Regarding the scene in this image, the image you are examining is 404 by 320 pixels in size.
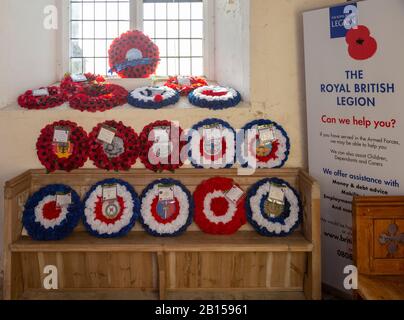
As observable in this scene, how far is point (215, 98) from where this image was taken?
283 centimetres

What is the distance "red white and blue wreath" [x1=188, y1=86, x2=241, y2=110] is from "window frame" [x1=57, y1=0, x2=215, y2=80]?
69cm

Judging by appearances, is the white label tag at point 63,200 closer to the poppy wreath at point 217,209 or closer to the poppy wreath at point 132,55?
the poppy wreath at point 217,209

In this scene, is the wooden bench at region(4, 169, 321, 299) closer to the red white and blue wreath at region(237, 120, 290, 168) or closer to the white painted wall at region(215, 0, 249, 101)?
the red white and blue wreath at region(237, 120, 290, 168)

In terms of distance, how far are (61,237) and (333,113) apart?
5.99 feet


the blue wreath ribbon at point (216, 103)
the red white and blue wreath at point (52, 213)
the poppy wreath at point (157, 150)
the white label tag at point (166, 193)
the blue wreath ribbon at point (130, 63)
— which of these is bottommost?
the red white and blue wreath at point (52, 213)

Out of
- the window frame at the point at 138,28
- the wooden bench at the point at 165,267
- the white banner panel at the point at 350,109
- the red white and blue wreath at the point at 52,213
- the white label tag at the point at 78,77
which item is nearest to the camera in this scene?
the white banner panel at the point at 350,109

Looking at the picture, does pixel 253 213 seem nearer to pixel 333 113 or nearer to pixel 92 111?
pixel 333 113

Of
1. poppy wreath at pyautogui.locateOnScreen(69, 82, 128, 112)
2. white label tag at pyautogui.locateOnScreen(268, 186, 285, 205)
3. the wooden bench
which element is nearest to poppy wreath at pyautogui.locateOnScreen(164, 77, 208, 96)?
poppy wreath at pyautogui.locateOnScreen(69, 82, 128, 112)

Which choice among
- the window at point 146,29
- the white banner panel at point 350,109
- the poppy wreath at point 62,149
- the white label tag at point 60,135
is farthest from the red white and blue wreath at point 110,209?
the window at point 146,29

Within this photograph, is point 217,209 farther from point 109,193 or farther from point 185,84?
point 185,84

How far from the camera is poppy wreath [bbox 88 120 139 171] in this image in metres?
2.79

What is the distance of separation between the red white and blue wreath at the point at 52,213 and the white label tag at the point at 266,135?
4.12 feet

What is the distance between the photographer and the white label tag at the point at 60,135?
2756mm
